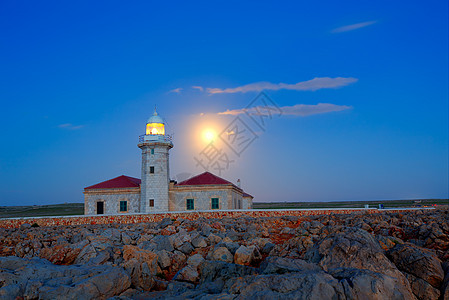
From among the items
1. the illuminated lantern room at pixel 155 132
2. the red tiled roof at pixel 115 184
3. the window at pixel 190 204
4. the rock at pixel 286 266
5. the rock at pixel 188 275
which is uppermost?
the illuminated lantern room at pixel 155 132

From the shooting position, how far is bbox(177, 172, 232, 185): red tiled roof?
86.8 feet

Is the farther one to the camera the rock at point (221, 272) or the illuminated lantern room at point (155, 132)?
the illuminated lantern room at point (155, 132)

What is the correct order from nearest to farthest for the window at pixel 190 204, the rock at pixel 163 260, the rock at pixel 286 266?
1. the rock at pixel 286 266
2. the rock at pixel 163 260
3. the window at pixel 190 204

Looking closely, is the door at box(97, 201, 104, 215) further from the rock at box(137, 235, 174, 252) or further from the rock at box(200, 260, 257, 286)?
the rock at box(200, 260, 257, 286)

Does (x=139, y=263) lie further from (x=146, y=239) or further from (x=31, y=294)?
(x=146, y=239)

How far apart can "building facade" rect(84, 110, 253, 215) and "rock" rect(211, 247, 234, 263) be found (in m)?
16.8

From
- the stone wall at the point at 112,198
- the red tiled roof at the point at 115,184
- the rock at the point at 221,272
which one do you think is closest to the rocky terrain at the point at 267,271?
the rock at the point at 221,272

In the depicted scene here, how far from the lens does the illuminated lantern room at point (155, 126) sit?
87.3 ft

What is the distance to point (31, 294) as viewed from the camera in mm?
5914

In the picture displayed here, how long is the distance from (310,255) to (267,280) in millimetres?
1592

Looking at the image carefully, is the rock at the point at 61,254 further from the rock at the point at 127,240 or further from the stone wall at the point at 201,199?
the stone wall at the point at 201,199

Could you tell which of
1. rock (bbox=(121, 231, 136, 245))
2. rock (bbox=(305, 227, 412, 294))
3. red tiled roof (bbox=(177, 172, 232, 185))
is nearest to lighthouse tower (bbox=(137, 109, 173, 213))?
red tiled roof (bbox=(177, 172, 232, 185))

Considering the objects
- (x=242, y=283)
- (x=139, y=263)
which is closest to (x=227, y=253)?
(x=139, y=263)

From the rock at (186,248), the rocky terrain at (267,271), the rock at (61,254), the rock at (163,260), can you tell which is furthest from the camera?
the rock at (186,248)
